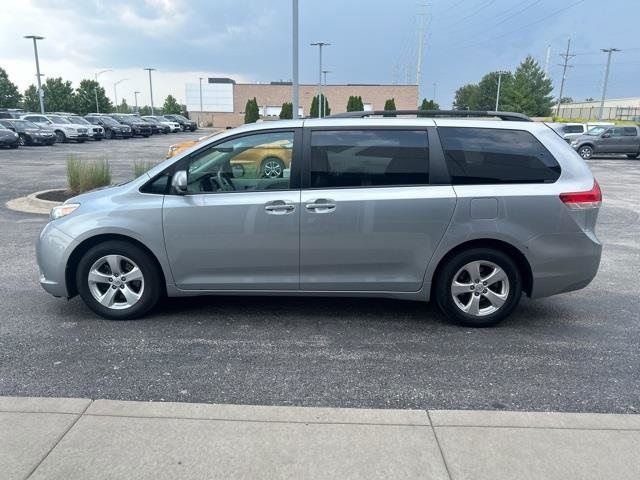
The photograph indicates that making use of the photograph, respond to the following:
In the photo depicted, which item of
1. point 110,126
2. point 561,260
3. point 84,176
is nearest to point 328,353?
point 561,260

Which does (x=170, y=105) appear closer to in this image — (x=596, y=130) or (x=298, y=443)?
(x=596, y=130)

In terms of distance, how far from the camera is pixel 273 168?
4906 millimetres

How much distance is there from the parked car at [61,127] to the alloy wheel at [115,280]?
34.4m

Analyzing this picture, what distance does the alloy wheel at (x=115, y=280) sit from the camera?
4.82 meters

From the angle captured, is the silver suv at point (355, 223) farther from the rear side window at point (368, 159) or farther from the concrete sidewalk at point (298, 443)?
the concrete sidewalk at point (298, 443)

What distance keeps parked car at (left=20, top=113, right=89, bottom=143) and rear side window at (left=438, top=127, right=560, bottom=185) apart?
35816mm

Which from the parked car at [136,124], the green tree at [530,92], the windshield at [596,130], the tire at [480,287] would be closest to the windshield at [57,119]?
the parked car at [136,124]

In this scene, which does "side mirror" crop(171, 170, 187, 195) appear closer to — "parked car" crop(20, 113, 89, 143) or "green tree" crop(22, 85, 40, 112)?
"parked car" crop(20, 113, 89, 143)

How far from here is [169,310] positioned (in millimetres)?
5191

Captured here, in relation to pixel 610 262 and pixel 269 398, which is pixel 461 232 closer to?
pixel 269 398

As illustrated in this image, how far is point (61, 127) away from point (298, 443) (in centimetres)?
3778

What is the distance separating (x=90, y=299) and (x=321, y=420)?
2679 millimetres

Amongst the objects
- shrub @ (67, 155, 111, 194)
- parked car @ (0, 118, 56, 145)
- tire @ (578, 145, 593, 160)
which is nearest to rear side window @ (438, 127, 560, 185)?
shrub @ (67, 155, 111, 194)

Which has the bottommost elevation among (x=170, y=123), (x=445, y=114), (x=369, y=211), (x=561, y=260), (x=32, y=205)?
(x=32, y=205)
